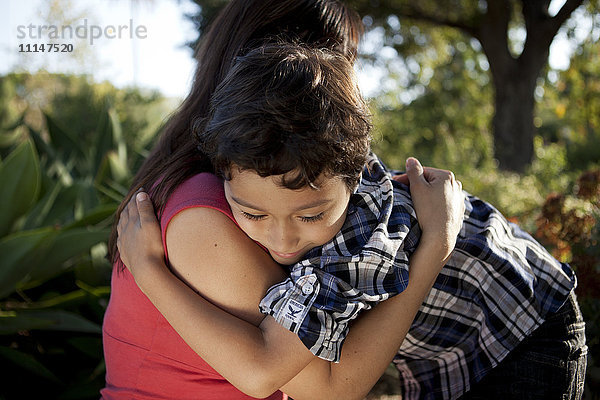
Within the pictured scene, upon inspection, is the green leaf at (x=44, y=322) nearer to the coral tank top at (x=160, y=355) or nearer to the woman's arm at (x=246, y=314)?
the coral tank top at (x=160, y=355)

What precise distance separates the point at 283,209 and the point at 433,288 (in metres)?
0.52

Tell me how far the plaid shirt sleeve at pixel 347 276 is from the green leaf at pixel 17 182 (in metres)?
1.71

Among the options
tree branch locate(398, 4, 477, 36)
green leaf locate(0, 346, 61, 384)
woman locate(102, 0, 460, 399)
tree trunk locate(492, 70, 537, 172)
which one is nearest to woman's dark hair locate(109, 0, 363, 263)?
woman locate(102, 0, 460, 399)

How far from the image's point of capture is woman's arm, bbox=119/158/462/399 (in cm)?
132

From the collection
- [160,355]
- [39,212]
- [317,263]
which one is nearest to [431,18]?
[39,212]

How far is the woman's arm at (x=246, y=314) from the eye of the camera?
4.33 feet

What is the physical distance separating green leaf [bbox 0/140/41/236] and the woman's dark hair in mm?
1040

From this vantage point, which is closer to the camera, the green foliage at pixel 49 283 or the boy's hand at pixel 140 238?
the boy's hand at pixel 140 238

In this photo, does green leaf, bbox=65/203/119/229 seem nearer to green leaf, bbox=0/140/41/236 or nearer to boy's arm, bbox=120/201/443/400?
green leaf, bbox=0/140/41/236

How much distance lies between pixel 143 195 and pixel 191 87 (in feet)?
1.47

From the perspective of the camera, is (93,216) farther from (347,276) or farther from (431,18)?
(431,18)

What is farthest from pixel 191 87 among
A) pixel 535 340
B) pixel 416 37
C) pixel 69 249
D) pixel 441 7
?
pixel 416 37

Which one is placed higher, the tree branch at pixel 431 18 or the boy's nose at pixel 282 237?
the tree branch at pixel 431 18

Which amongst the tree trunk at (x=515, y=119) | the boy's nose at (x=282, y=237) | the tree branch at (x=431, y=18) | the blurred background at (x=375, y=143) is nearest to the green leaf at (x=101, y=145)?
the blurred background at (x=375, y=143)
